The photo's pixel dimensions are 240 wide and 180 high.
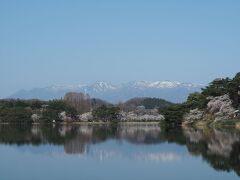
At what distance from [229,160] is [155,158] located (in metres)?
3.80

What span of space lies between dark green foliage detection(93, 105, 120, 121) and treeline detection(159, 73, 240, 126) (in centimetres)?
2067

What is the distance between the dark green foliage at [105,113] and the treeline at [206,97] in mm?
20672

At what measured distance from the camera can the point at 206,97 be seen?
5284 centimetres

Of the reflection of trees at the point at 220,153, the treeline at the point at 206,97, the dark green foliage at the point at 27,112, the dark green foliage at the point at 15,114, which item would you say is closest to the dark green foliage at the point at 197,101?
the treeline at the point at 206,97

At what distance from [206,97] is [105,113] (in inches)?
1088

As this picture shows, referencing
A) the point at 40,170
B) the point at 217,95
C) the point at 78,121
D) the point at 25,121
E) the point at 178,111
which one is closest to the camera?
the point at 40,170

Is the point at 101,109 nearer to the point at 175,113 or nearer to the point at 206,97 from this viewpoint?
the point at 175,113

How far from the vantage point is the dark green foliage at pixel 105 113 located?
253 ft

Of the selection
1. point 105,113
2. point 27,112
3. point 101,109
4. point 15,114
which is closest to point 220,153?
point 101,109

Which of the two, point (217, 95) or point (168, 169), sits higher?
point (217, 95)

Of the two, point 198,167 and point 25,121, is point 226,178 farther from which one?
point 25,121

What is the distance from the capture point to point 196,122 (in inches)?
2063

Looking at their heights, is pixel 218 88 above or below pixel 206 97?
above

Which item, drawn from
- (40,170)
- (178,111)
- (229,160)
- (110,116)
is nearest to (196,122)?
(178,111)
